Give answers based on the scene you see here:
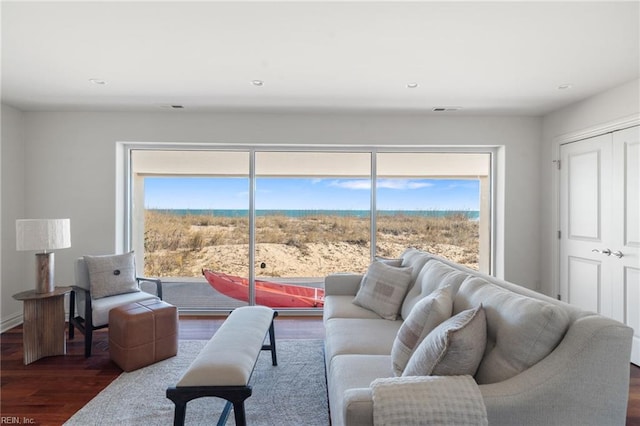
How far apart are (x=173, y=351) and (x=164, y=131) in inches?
96.9

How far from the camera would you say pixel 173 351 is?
2799mm

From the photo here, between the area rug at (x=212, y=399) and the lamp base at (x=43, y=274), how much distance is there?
3.56 ft

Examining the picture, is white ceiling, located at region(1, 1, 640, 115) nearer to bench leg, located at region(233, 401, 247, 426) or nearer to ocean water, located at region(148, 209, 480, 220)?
ocean water, located at region(148, 209, 480, 220)

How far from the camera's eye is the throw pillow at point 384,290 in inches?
95.3

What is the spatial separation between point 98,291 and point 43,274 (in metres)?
0.44

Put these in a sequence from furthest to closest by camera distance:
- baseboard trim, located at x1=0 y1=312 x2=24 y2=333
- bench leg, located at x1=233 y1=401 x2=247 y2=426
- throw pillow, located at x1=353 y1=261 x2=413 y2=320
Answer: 1. baseboard trim, located at x1=0 y1=312 x2=24 y2=333
2. throw pillow, located at x1=353 y1=261 x2=413 y2=320
3. bench leg, located at x1=233 y1=401 x2=247 y2=426

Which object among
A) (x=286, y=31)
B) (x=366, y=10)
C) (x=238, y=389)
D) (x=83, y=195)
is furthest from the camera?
(x=83, y=195)

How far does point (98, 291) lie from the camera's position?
118 inches

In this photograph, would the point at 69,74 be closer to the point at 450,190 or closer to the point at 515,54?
the point at 515,54

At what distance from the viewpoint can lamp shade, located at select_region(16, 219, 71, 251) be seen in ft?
8.81

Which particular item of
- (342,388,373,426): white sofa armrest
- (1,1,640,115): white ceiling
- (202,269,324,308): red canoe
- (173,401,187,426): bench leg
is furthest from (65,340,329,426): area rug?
(1,1,640,115): white ceiling

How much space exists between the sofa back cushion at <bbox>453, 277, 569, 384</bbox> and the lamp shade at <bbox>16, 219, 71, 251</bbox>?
130 inches

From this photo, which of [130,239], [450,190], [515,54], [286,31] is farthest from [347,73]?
[130,239]

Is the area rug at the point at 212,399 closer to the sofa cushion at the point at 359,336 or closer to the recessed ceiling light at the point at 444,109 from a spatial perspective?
the sofa cushion at the point at 359,336
